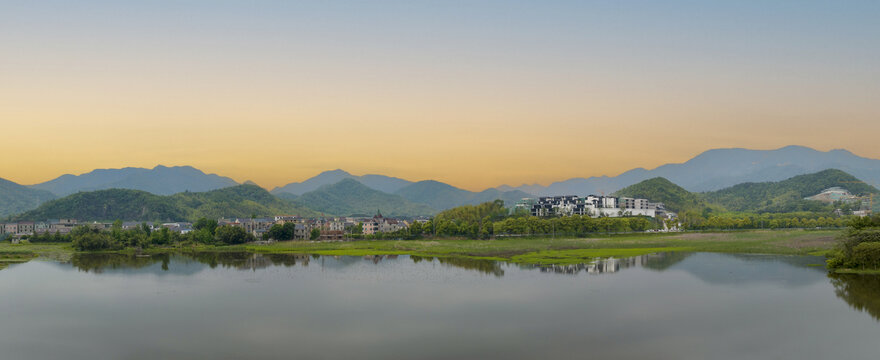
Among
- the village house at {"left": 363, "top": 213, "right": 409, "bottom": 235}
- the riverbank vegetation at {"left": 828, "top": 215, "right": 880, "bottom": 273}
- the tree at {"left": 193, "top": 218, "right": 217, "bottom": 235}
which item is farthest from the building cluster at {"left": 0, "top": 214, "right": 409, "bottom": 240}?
the riverbank vegetation at {"left": 828, "top": 215, "right": 880, "bottom": 273}

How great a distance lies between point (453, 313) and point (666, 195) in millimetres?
158450

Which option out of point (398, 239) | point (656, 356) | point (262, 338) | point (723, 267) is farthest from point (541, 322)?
point (398, 239)

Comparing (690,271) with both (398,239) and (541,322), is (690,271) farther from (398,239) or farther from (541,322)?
(398,239)

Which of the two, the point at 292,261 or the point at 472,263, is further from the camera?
the point at 292,261

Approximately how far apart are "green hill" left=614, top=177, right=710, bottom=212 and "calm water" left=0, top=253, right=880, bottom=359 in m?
125

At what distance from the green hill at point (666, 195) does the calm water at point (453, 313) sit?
125254mm

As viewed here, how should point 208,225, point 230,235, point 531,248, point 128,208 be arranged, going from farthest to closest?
1. point 128,208
2. point 208,225
3. point 230,235
4. point 531,248

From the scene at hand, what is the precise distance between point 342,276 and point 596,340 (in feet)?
85.6

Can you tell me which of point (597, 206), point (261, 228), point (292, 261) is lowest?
point (292, 261)

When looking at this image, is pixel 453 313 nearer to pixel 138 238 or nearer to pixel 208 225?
pixel 138 238

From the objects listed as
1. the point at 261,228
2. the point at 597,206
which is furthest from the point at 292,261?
the point at 597,206

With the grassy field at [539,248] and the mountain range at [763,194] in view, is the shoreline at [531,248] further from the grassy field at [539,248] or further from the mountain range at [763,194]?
the mountain range at [763,194]

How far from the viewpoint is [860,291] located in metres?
32.4

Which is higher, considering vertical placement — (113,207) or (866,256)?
(113,207)
